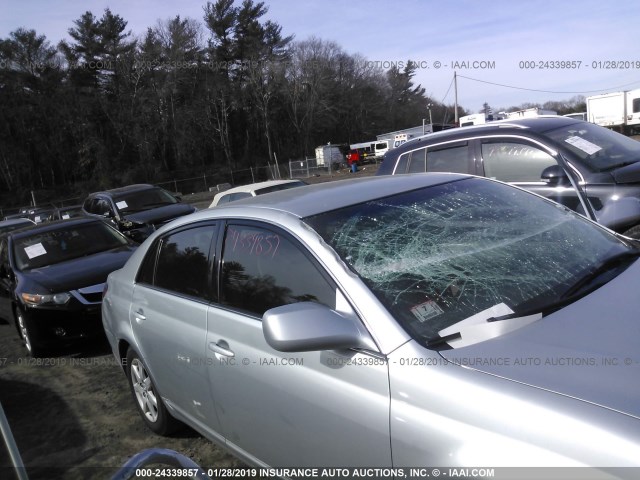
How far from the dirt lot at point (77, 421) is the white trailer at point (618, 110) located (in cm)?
3605

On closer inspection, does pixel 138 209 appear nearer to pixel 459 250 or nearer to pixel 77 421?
pixel 77 421

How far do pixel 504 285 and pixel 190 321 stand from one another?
5.59 feet

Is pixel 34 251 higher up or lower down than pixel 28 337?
higher up

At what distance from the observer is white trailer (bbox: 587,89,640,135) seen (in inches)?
1313

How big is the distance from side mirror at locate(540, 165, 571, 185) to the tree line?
168 ft

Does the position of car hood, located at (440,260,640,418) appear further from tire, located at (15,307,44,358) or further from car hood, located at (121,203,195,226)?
car hood, located at (121,203,195,226)

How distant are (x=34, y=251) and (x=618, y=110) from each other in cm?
3708

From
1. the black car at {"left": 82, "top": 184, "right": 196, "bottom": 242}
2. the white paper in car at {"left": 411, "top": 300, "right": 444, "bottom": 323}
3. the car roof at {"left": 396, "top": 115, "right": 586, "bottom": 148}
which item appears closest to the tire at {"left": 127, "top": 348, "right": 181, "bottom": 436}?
the white paper in car at {"left": 411, "top": 300, "right": 444, "bottom": 323}

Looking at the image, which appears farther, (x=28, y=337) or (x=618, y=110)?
(x=618, y=110)

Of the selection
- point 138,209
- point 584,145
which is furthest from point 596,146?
point 138,209

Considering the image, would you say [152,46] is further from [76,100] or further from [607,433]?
[607,433]

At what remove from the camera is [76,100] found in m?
51.6

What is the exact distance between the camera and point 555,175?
180 inches

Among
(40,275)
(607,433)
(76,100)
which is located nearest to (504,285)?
(607,433)
